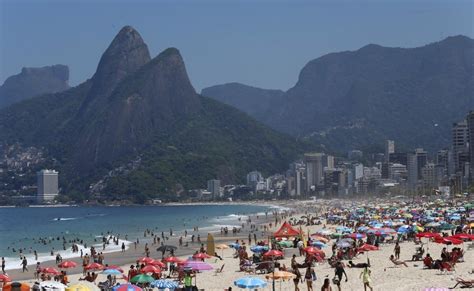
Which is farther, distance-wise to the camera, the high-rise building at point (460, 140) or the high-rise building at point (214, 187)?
Result: the high-rise building at point (214, 187)

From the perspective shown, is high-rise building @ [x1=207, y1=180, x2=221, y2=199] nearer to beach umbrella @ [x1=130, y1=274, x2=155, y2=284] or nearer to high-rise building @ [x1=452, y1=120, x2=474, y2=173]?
high-rise building @ [x1=452, y1=120, x2=474, y2=173]

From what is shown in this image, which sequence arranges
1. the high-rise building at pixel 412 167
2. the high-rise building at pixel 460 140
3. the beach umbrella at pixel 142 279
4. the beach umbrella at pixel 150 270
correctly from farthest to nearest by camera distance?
the high-rise building at pixel 412 167 < the high-rise building at pixel 460 140 < the beach umbrella at pixel 150 270 < the beach umbrella at pixel 142 279

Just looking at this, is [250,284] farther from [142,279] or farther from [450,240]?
[450,240]

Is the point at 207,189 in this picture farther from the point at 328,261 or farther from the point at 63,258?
the point at 328,261

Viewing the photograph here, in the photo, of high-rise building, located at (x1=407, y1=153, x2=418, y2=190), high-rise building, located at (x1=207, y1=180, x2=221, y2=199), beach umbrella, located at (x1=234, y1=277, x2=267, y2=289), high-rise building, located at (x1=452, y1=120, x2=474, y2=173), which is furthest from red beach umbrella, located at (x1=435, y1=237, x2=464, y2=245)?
high-rise building, located at (x1=407, y1=153, x2=418, y2=190)

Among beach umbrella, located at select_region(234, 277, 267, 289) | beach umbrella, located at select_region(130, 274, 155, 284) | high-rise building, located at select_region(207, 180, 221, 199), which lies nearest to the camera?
beach umbrella, located at select_region(234, 277, 267, 289)

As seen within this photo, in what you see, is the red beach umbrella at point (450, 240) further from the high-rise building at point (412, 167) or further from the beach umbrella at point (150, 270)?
the high-rise building at point (412, 167)

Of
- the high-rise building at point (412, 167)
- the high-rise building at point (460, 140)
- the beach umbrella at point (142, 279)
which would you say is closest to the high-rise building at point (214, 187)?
the high-rise building at point (412, 167)

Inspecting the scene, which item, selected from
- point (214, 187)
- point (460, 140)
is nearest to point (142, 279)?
point (460, 140)

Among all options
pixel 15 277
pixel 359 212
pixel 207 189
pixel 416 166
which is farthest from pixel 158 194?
pixel 15 277

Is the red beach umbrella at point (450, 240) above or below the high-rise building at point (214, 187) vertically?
above

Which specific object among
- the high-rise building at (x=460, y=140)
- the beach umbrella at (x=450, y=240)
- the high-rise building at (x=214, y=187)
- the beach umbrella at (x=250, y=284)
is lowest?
the high-rise building at (x=214, y=187)
